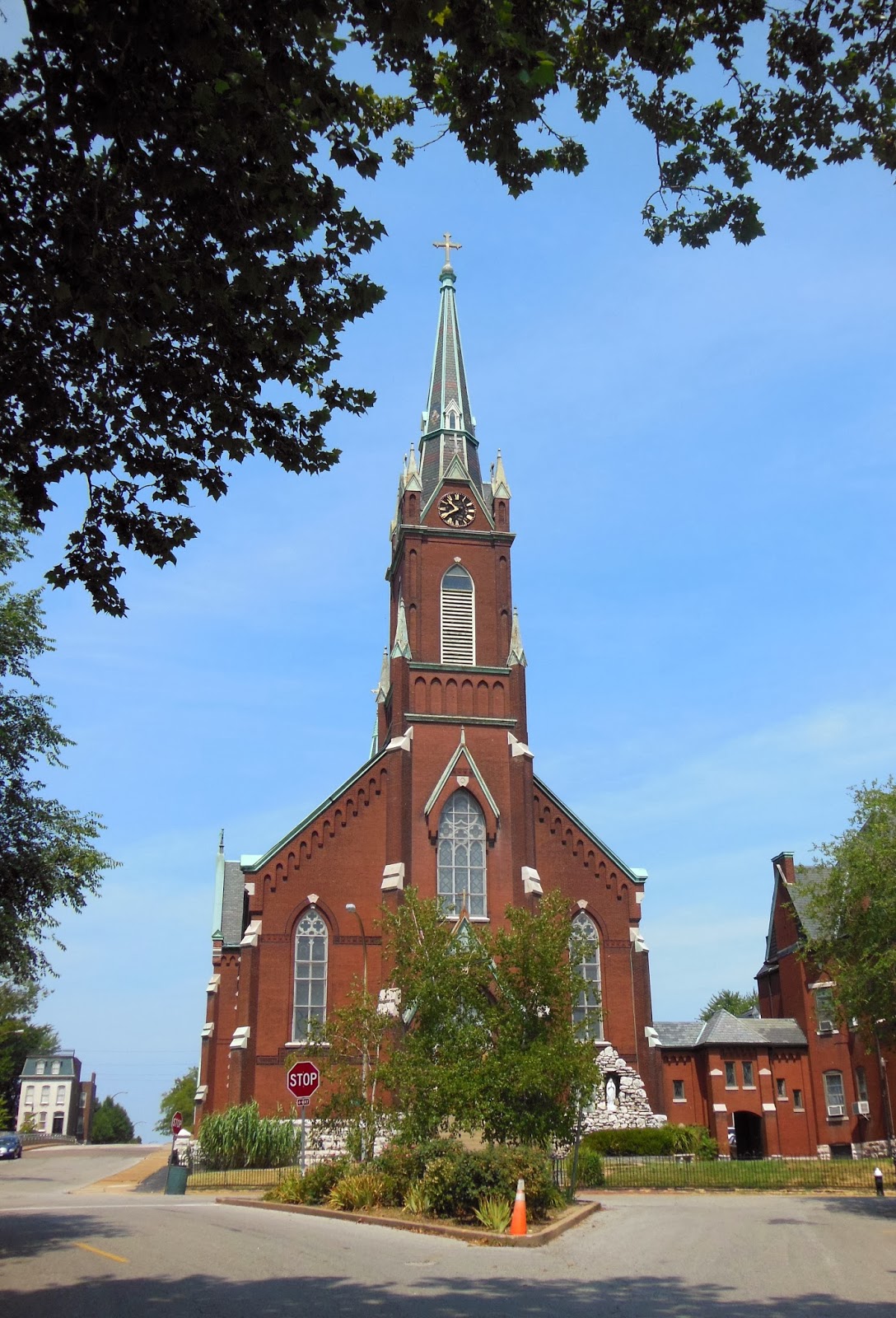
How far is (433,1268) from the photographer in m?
14.5

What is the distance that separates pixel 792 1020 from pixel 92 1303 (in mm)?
41099

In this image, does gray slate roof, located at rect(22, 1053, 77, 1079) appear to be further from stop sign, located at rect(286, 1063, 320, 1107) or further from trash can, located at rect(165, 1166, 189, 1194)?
stop sign, located at rect(286, 1063, 320, 1107)

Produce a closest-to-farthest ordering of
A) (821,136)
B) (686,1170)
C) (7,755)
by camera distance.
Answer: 1. (821,136)
2. (7,755)
3. (686,1170)

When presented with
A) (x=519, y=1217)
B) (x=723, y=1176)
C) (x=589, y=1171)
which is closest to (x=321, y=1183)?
(x=519, y=1217)

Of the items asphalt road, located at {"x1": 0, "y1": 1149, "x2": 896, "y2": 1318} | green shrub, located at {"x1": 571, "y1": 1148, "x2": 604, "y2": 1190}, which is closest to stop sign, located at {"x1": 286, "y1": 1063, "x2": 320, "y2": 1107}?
asphalt road, located at {"x1": 0, "y1": 1149, "x2": 896, "y2": 1318}

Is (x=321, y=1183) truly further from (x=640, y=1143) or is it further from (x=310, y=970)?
(x=640, y=1143)

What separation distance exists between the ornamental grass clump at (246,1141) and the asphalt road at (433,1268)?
34.2ft

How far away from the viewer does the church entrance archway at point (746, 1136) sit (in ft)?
151

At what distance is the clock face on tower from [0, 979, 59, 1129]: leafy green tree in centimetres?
2689

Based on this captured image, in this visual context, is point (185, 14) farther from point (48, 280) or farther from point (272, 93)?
point (48, 280)

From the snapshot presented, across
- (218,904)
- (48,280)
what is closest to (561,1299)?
(48,280)

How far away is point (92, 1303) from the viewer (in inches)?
461

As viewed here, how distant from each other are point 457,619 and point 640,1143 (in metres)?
18.8

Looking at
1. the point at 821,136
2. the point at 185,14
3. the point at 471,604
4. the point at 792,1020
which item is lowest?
the point at 792,1020
